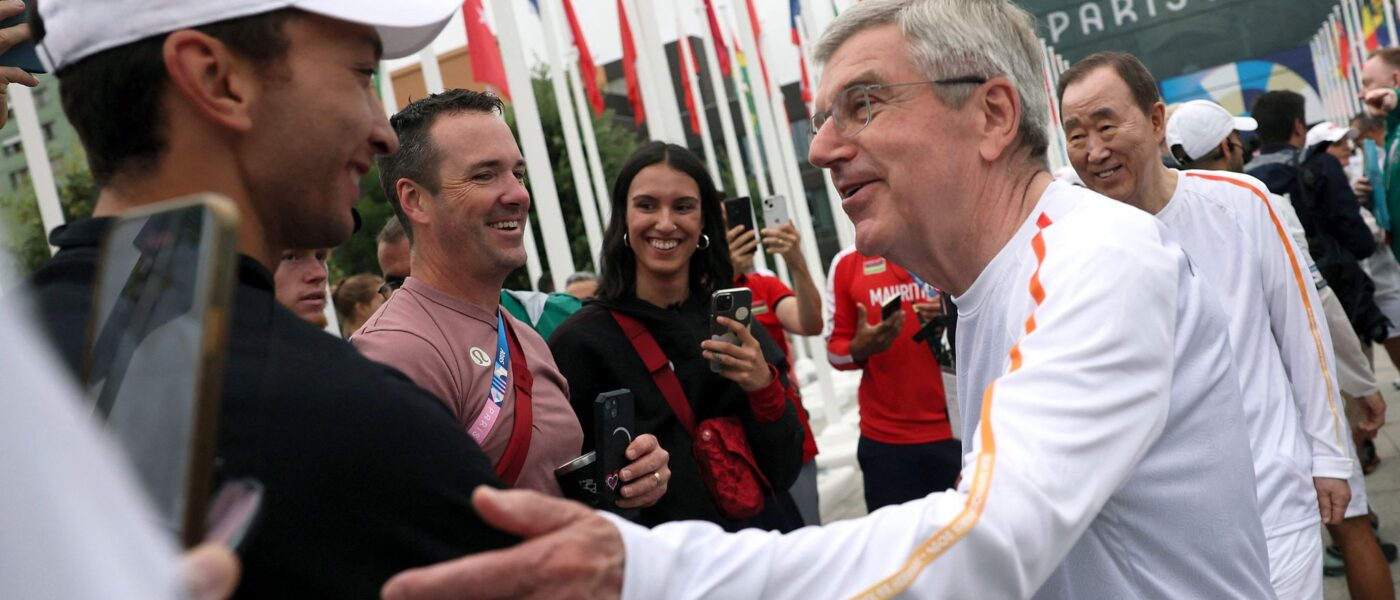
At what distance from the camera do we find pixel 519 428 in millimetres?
2758

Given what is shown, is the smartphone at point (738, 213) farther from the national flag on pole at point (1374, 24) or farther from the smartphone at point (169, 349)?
the national flag on pole at point (1374, 24)

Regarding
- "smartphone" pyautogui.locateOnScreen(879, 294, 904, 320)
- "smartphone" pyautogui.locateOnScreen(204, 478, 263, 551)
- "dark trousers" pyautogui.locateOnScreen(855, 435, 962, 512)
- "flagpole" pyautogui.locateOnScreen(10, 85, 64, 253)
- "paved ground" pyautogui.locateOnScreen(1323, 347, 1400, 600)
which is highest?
"flagpole" pyautogui.locateOnScreen(10, 85, 64, 253)

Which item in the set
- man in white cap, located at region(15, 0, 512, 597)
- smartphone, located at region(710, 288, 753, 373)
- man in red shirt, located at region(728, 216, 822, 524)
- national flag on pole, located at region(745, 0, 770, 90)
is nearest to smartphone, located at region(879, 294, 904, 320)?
man in red shirt, located at region(728, 216, 822, 524)

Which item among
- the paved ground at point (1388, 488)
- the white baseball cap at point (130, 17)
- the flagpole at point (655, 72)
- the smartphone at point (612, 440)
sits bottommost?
the paved ground at point (1388, 488)

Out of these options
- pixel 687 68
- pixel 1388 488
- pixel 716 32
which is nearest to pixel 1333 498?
pixel 1388 488

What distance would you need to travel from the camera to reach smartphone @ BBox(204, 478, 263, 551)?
0.71 meters

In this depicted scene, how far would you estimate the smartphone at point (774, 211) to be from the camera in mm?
6461

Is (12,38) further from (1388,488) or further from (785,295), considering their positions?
(1388,488)

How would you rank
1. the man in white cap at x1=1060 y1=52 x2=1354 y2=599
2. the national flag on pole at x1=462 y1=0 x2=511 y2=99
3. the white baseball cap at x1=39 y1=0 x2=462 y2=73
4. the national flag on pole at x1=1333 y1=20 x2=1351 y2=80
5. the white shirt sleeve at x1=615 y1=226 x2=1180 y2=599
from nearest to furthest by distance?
the white baseball cap at x1=39 y1=0 x2=462 y2=73, the white shirt sleeve at x1=615 y1=226 x2=1180 y2=599, the man in white cap at x1=1060 y1=52 x2=1354 y2=599, the national flag on pole at x1=462 y1=0 x2=511 y2=99, the national flag on pole at x1=1333 y1=20 x2=1351 y2=80

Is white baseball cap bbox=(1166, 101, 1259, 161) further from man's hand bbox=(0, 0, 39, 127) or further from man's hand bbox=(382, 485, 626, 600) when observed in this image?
man's hand bbox=(382, 485, 626, 600)

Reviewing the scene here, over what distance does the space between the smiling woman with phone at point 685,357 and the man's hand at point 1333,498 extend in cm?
159

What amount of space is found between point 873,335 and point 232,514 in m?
5.02

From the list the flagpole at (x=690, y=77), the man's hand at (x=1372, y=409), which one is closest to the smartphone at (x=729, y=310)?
the man's hand at (x=1372, y=409)

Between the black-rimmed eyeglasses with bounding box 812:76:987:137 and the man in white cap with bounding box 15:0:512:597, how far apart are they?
1040mm
